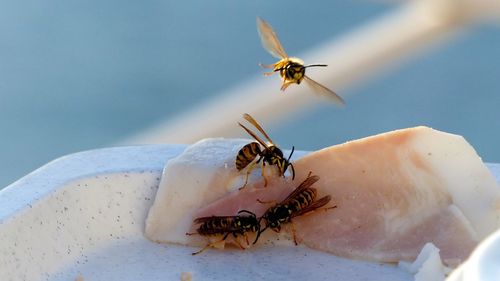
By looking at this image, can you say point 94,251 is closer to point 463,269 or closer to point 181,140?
point 463,269

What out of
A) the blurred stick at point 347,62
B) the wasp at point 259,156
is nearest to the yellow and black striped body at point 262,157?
the wasp at point 259,156

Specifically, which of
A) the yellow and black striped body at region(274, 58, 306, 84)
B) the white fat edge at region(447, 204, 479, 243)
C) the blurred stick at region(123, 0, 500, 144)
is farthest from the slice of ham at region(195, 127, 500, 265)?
the blurred stick at region(123, 0, 500, 144)

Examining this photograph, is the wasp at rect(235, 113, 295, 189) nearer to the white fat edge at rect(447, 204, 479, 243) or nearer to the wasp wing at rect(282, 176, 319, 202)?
the wasp wing at rect(282, 176, 319, 202)

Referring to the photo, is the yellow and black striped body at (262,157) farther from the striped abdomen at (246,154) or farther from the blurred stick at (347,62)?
the blurred stick at (347,62)

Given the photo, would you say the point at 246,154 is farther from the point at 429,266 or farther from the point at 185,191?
the point at 429,266

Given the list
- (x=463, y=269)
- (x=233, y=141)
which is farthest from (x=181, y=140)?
(x=463, y=269)

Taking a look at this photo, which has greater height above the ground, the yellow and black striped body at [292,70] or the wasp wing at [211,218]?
the yellow and black striped body at [292,70]
